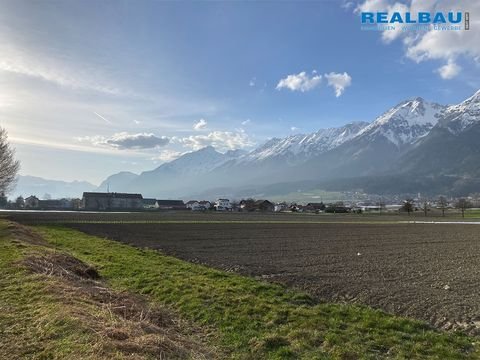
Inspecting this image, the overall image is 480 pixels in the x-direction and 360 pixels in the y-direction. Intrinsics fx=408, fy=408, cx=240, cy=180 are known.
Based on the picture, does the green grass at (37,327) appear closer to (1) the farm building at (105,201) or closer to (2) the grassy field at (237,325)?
(2) the grassy field at (237,325)

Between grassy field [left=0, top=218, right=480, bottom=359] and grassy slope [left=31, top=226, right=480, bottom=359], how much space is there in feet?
0.07

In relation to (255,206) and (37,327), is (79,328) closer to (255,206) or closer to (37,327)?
(37,327)

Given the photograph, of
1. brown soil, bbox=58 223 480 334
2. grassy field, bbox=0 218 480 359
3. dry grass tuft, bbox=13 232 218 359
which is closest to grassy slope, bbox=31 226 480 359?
grassy field, bbox=0 218 480 359

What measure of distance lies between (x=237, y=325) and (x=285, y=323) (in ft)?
4.11

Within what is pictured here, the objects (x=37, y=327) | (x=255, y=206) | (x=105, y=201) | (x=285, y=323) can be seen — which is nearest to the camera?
(x=37, y=327)

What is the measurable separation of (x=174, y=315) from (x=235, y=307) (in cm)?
176

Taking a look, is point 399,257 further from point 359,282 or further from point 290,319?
point 290,319

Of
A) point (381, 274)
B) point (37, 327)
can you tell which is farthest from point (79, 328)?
point (381, 274)

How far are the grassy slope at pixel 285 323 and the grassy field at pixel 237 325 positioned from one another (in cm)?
2

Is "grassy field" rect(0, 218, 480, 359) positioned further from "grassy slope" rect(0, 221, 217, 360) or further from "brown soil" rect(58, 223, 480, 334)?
"brown soil" rect(58, 223, 480, 334)

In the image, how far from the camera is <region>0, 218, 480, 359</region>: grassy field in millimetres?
7508

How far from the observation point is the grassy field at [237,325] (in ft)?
24.6

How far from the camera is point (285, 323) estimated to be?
34.2 ft

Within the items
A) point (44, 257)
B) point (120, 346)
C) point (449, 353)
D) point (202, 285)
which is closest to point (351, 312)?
point (449, 353)
